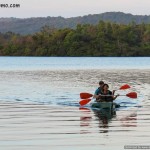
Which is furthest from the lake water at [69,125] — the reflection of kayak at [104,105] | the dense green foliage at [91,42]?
the dense green foliage at [91,42]

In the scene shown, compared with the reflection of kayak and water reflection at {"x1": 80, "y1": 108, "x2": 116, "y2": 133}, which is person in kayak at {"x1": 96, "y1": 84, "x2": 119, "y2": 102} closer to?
the reflection of kayak

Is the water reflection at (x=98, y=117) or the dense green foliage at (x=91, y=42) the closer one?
the water reflection at (x=98, y=117)

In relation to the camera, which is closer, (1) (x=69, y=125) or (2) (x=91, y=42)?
(1) (x=69, y=125)

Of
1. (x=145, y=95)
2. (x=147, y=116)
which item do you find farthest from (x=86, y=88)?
(x=147, y=116)

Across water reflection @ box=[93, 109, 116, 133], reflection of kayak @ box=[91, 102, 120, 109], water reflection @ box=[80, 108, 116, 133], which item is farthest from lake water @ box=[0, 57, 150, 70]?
water reflection @ box=[93, 109, 116, 133]

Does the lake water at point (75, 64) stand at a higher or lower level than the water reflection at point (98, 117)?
lower

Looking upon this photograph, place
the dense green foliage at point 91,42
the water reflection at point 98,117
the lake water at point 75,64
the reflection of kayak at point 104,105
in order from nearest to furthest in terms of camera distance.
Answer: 1. the water reflection at point 98,117
2. the reflection of kayak at point 104,105
3. the lake water at point 75,64
4. the dense green foliage at point 91,42

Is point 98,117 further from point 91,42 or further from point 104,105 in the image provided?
point 91,42

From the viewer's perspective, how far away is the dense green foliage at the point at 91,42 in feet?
545

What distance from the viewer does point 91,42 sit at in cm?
16400

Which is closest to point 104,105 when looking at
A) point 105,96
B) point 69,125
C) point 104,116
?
point 105,96

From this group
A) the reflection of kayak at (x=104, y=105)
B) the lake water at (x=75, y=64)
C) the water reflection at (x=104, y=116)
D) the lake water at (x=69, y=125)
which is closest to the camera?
the lake water at (x=69, y=125)

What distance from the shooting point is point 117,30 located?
173750 mm

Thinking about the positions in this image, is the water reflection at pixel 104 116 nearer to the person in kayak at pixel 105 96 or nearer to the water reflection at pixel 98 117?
the water reflection at pixel 98 117
